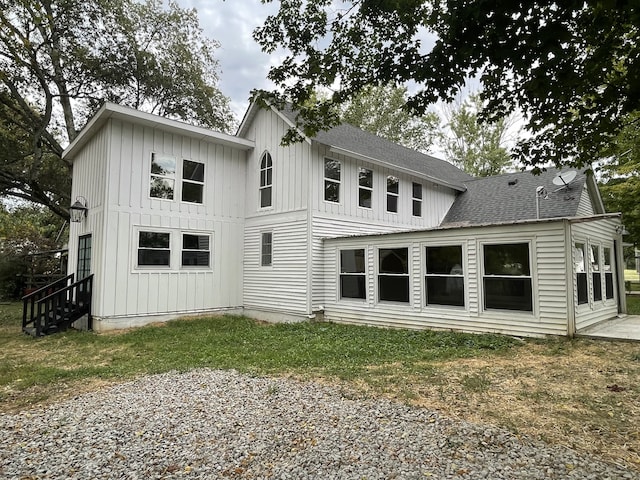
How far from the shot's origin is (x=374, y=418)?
3.67m

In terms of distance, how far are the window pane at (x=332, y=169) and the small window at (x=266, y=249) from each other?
99.8 inches

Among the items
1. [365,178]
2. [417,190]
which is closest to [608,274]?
[417,190]

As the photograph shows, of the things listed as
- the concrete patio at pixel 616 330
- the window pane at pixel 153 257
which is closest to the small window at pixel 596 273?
the concrete patio at pixel 616 330

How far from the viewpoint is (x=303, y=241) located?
1062 centimetres

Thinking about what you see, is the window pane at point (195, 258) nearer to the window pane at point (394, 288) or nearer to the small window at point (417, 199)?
the window pane at point (394, 288)

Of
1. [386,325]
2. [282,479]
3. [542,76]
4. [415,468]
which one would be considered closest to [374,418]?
[415,468]

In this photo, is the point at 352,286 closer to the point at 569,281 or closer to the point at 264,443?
the point at 569,281

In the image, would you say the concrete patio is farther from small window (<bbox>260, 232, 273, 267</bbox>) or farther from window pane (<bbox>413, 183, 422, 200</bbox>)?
small window (<bbox>260, 232, 273, 267</bbox>)

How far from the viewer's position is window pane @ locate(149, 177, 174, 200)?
10477 mm

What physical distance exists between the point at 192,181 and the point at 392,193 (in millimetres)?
6621

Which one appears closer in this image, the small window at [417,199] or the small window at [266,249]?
the small window at [266,249]

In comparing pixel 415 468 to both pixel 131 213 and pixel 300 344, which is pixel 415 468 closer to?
pixel 300 344

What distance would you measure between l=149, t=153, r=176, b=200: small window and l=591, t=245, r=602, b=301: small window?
1100 cm

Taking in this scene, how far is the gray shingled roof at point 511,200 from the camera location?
12758mm
